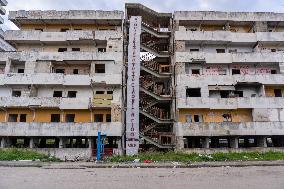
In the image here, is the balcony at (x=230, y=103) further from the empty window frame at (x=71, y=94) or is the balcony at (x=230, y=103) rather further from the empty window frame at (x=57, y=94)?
the empty window frame at (x=57, y=94)

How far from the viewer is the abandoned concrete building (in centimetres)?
3578

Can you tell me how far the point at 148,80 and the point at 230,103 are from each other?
10.2 meters

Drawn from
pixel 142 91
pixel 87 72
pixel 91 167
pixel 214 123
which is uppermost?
pixel 87 72

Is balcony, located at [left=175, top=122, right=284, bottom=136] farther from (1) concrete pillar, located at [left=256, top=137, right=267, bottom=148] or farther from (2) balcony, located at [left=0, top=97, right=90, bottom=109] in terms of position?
(2) balcony, located at [left=0, top=97, right=90, bottom=109]

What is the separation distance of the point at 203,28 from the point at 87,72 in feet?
52.9

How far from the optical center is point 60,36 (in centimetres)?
3984

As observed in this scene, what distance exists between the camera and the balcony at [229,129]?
3512 centimetres

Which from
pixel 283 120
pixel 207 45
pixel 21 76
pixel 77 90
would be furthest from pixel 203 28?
pixel 21 76

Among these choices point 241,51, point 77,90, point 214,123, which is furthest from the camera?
point 241,51

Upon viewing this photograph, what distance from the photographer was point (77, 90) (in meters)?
38.6

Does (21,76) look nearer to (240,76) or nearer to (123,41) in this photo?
(123,41)

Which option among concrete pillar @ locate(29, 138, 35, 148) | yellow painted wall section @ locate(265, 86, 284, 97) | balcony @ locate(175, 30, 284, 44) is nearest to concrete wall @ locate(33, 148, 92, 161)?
concrete pillar @ locate(29, 138, 35, 148)

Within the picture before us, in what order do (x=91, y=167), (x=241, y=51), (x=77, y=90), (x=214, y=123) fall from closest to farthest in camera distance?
(x=91, y=167) < (x=214, y=123) < (x=77, y=90) < (x=241, y=51)

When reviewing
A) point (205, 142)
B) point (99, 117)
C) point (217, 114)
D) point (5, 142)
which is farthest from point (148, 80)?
point (5, 142)
